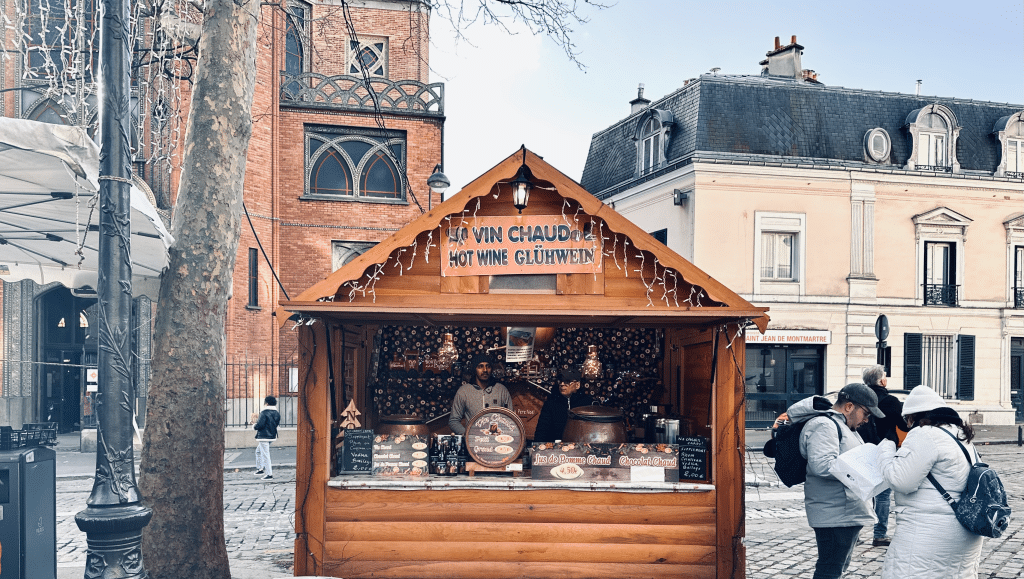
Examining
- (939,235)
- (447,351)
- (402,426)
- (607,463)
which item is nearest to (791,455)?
(607,463)

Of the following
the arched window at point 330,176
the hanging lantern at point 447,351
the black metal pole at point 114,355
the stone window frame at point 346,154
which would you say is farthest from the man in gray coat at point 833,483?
the arched window at point 330,176

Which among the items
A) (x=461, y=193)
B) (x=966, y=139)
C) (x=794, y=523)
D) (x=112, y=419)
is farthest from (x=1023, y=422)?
(x=112, y=419)

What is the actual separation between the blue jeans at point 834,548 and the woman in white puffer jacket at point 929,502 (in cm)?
73

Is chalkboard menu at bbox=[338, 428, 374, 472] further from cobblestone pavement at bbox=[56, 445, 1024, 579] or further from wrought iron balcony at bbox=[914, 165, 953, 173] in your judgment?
wrought iron balcony at bbox=[914, 165, 953, 173]

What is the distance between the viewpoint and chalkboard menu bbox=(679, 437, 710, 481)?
21.9 ft

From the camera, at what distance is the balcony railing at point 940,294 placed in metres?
23.5

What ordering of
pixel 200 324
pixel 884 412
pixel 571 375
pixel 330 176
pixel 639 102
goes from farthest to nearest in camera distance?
A: pixel 639 102 < pixel 330 176 < pixel 571 375 < pixel 884 412 < pixel 200 324

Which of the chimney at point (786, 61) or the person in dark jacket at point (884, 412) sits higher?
the chimney at point (786, 61)

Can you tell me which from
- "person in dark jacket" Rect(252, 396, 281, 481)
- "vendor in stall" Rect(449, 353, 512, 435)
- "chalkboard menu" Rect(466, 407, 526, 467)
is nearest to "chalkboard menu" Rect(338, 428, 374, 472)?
"chalkboard menu" Rect(466, 407, 526, 467)

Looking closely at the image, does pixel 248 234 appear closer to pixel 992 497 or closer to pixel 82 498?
pixel 82 498

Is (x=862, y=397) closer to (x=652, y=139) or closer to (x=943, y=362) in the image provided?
(x=652, y=139)

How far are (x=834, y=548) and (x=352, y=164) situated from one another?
1876 centimetres

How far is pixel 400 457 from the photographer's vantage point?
679 centimetres

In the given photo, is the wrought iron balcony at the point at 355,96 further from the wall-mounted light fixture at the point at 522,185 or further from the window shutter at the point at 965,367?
the window shutter at the point at 965,367
